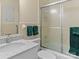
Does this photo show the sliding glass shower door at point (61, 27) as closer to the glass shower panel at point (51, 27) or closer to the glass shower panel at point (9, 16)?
the glass shower panel at point (51, 27)

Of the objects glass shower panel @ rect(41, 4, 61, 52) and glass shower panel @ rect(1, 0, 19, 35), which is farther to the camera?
glass shower panel @ rect(41, 4, 61, 52)

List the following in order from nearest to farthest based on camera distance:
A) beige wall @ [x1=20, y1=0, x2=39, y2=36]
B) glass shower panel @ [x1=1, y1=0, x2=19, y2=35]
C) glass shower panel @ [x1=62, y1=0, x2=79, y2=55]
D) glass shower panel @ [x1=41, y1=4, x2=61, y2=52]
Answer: glass shower panel @ [x1=1, y1=0, x2=19, y2=35], glass shower panel @ [x1=62, y1=0, x2=79, y2=55], beige wall @ [x1=20, y1=0, x2=39, y2=36], glass shower panel @ [x1=41, y1=4, x2=61, y2=52]

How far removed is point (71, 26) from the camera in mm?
2447

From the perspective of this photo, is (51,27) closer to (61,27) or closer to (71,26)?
(61,27)

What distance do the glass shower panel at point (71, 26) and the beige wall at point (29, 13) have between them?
2.36 ft

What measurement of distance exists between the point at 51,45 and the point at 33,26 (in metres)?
0.65

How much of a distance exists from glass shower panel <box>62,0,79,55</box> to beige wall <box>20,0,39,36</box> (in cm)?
72

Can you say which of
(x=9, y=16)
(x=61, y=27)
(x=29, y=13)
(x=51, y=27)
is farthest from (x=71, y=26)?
(x=9, y=16)

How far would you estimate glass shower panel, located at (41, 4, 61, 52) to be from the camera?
2.73 m

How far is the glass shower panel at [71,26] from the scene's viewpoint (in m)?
2.31

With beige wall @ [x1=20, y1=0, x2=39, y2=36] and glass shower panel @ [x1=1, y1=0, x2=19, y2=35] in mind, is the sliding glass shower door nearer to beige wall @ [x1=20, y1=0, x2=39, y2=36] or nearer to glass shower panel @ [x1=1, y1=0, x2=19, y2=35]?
beige wall @ [x1=20, y1=0, x2=39, y2=36]

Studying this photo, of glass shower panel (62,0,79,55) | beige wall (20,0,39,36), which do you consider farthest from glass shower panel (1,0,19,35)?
glass shower panel (62,0,79,55)

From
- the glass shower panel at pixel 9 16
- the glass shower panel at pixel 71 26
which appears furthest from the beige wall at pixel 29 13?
the glass shower panel at pixel 71 26

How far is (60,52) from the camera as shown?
2598 millimetres
